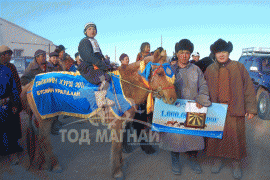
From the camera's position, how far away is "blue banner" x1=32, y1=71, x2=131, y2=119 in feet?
10.4

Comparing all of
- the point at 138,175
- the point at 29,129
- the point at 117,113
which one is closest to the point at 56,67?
the point at 29,129

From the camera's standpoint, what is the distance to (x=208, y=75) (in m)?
3.39

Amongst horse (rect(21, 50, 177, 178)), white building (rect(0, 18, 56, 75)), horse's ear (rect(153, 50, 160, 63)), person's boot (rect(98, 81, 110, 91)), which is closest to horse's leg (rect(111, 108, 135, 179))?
horse (rect(21, 50, 177, 178))

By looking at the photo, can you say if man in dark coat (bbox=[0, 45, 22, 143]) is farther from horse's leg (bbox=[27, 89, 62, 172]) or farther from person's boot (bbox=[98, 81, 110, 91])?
person's boot (bbox=[98, 81, 110, 91])

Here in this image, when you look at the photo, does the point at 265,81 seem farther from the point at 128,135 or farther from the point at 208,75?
the point at 128,135

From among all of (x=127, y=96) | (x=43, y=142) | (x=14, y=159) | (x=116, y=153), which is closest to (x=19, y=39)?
(x=14, y=159)

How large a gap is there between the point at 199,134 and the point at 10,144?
364cm

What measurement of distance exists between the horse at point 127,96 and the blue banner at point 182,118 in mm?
327

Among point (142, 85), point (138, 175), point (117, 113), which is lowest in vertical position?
point (138, 175)

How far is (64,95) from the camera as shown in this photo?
Result: 3311 millimetres

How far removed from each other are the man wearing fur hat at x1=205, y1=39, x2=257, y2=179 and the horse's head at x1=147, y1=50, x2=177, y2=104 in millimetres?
975

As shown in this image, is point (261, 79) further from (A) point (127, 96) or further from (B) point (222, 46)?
(A) point (127, 96)

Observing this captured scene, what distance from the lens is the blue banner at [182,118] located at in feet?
10.0

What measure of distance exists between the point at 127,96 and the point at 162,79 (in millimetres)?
656
